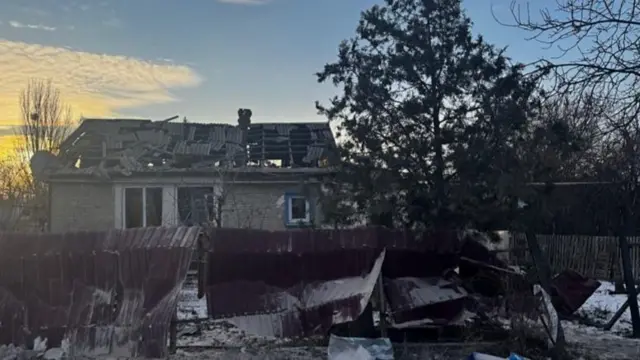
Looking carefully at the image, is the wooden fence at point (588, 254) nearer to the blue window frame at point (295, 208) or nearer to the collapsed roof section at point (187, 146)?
the blue window frame at point (295, 208)

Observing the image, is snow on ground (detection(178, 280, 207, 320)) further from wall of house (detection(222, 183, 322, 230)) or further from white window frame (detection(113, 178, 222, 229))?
white window frame (detection(113, 178, 222, 229))

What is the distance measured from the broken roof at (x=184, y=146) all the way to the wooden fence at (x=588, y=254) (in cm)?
727

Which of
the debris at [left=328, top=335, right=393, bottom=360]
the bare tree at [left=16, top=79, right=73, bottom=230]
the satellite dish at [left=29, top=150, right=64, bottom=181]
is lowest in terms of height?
the debris at [left=328, top=335, right=393, bottom=360]

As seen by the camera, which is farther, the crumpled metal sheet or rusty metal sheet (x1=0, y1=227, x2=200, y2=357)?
the crumpled metal sheet

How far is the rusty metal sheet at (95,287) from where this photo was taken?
22.9 feet

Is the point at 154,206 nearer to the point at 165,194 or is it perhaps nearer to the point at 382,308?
the point at 165,194

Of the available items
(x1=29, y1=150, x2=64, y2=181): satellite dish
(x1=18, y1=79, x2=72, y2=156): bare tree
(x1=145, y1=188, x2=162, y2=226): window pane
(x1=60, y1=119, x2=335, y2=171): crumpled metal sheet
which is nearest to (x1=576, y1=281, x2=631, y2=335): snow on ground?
(x1=60, y1=119, x2=335, y2=171): crumpled metal sheet

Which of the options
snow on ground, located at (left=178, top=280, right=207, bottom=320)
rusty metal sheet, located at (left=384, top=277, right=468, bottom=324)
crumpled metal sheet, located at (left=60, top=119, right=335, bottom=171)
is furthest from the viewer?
crumpled metal sheet, located at (left=60, top=119, right=335, bottom=171)

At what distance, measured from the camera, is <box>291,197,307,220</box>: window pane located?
1792cm

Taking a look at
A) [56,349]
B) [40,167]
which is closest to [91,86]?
[40,167]

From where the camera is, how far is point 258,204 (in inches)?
695

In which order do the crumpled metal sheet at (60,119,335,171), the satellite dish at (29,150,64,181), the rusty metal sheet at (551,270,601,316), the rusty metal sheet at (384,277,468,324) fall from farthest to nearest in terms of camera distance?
1. the crumpled metal sheet at (60,119,335,171)
2. the satellite dish at (29,150,64,181)
3. the rusty metal sheet at (551,270,601,316)
4. the rusty metal sheet at (384,277,468,324)

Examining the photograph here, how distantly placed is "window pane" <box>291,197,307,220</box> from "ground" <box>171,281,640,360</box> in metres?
8.00

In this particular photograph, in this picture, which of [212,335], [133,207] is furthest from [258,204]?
[212,335]
